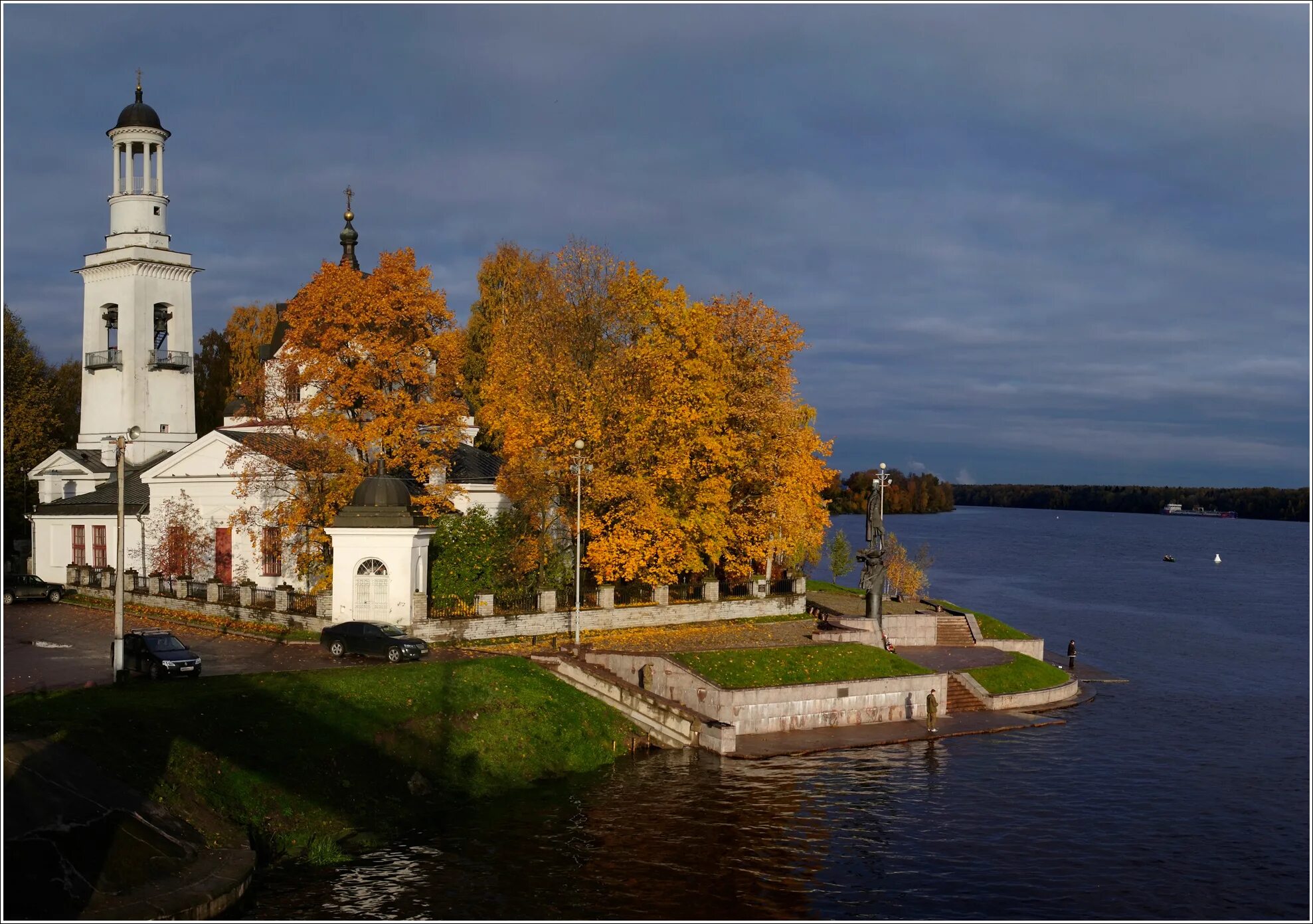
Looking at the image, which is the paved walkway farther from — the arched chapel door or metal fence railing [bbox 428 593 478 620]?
the arched chapel door

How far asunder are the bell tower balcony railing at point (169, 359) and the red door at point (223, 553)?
52.0 feet

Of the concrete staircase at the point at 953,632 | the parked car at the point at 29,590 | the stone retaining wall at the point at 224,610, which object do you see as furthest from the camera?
the parked car at the point at 29,590

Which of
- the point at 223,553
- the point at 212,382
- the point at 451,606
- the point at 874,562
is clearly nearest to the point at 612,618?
the point at 451,606

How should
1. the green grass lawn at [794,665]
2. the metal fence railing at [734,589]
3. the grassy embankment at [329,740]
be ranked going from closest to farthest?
the grassy embankment at [329,740], the green grass lawn at [794,665], the metal fence railing at [734,589]

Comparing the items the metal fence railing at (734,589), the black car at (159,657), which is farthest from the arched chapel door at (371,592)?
the metal fence railing at (734,589)

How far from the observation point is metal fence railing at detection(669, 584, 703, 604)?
172 ft

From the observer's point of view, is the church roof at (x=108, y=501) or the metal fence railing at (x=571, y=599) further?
the church roof at (x=108, y=501)

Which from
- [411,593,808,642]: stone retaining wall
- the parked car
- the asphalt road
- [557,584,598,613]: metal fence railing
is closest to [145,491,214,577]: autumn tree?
the parked car

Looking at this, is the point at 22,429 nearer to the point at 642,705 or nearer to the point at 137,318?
the point at 137,318

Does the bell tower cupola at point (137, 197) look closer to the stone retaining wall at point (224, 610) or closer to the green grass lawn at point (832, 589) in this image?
the stone retaining wall at point (224, 610)

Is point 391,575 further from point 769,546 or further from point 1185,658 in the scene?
point 1185,658

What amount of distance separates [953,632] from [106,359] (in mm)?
48138

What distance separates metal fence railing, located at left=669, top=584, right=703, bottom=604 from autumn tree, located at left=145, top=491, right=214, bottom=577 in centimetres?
2200

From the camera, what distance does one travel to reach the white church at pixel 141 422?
2180 inches
